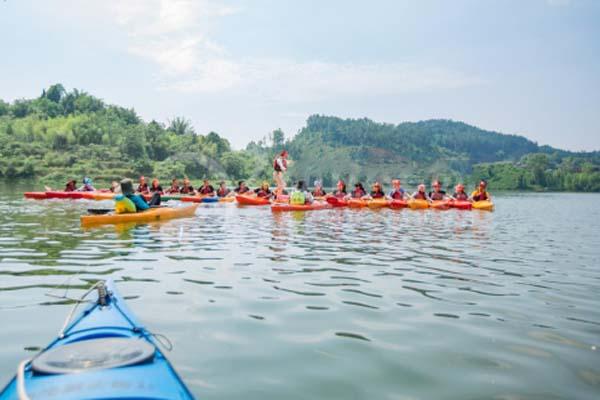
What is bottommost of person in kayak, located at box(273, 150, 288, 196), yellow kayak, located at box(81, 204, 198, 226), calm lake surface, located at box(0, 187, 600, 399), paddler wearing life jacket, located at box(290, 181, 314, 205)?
calm lake surface, located at box(0, 187, 600, 399)

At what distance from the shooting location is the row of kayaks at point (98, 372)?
8.85 ft

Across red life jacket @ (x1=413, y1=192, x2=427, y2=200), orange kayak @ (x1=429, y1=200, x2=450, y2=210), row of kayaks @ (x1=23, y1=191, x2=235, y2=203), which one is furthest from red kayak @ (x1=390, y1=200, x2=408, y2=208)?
row of kayaks @ (x1=23, y1=191, x2=235, y2=203)

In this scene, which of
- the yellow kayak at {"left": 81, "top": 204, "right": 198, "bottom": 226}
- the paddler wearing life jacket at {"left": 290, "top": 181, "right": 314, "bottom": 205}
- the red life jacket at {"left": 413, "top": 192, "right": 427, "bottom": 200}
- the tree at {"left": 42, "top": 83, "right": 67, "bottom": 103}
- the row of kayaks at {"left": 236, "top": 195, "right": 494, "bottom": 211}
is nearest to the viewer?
the yellow kayak at {"left": 81, "top": 204, "right": 198, "bottom": 226}

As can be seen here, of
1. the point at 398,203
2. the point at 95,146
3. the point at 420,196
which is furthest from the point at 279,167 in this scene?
the point at 95,146

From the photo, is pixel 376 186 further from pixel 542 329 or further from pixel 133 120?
pixel 133 120

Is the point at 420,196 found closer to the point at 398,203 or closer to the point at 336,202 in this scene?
the point at 398,203

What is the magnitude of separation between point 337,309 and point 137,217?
447 inches

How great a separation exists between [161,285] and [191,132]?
151324mm

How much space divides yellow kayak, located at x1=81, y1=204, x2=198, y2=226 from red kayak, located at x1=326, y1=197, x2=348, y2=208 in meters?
9.72

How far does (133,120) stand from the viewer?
15675 centimetres

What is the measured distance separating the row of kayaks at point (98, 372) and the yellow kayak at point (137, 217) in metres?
12.2

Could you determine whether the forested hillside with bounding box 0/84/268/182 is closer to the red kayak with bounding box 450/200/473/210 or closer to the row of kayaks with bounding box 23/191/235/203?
the row of kayaks with bounding box 23/191/235/203

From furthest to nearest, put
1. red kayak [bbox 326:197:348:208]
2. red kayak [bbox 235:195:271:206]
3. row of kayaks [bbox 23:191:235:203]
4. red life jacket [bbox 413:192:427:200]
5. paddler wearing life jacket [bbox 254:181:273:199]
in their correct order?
paddler wearing life jacket [bbox 254:181:273:199], row of kayaks [bbox 23:191:235:203], red life jacket [bbox 413:192:427:200], red kayak [bbox 235:195:271:206], red kayak [bbox 326:197:348:208]

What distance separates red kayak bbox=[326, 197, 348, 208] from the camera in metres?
26.2
